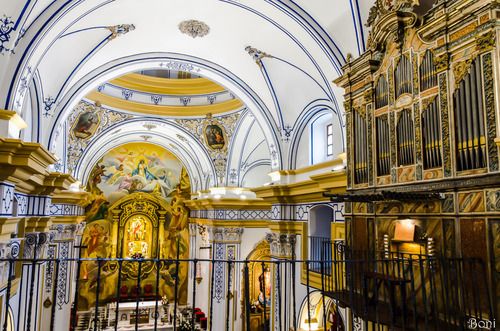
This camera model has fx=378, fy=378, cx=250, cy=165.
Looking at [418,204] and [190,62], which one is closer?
[418,204]

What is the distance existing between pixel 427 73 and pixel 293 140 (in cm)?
588

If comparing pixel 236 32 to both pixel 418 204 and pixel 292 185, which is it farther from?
pixel 418 204

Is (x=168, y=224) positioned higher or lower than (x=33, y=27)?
lower

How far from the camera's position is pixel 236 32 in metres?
9.87

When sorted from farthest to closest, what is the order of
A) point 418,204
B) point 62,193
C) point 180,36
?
point 62,193 < point 180,36 < point 418,204

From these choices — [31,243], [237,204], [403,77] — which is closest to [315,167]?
[403,77]

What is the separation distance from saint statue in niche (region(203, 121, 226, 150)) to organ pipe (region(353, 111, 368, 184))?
10.2 meters

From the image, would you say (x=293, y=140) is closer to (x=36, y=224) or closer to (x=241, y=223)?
(x=241, y=223)

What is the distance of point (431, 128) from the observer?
570 cm

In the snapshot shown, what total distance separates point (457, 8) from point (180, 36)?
7164 millimetres

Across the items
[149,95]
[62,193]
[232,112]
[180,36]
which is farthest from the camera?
[149,95]

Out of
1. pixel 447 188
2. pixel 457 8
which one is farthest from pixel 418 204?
pixel 457 8

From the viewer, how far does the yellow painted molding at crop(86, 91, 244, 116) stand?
16141 mm

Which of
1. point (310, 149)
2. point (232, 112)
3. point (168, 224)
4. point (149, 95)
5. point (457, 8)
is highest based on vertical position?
point (149, 95)
